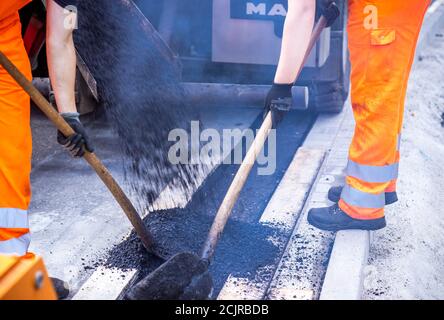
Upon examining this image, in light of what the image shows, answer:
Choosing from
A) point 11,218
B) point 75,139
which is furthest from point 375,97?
point 11,218

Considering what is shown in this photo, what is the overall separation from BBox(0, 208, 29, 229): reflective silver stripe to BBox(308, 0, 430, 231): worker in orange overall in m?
1.60

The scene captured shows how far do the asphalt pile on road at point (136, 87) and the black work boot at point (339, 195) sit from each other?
0.86 m

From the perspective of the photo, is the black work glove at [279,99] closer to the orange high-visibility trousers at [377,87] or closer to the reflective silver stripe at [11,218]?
the orange high-visibility trousers at [377,87]

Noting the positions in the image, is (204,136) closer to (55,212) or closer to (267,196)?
(267,196)

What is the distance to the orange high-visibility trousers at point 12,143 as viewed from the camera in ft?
8.36

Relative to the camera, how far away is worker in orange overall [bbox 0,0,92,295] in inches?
101

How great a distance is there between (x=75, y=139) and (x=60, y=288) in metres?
0.73

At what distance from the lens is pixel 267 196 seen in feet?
13.2

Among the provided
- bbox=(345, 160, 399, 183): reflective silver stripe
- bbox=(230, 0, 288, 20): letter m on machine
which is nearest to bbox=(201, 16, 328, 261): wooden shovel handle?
bbox=(345, 160, 399, 183): reflective silver stripe

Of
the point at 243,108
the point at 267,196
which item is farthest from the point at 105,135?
the point at 267,196

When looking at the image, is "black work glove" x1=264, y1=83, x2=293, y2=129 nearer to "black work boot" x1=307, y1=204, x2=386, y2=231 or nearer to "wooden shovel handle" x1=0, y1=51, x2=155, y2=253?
"black work boot" x1=307, y1=204, x2=386, y2=231

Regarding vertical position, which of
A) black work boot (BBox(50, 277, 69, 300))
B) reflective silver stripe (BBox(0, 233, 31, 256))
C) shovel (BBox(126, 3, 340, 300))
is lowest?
black work boot (BBox(50, 277, 69, 300))

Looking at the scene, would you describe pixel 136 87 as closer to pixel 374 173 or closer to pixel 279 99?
pixel 279 99

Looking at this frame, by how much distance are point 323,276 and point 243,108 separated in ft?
8.63
